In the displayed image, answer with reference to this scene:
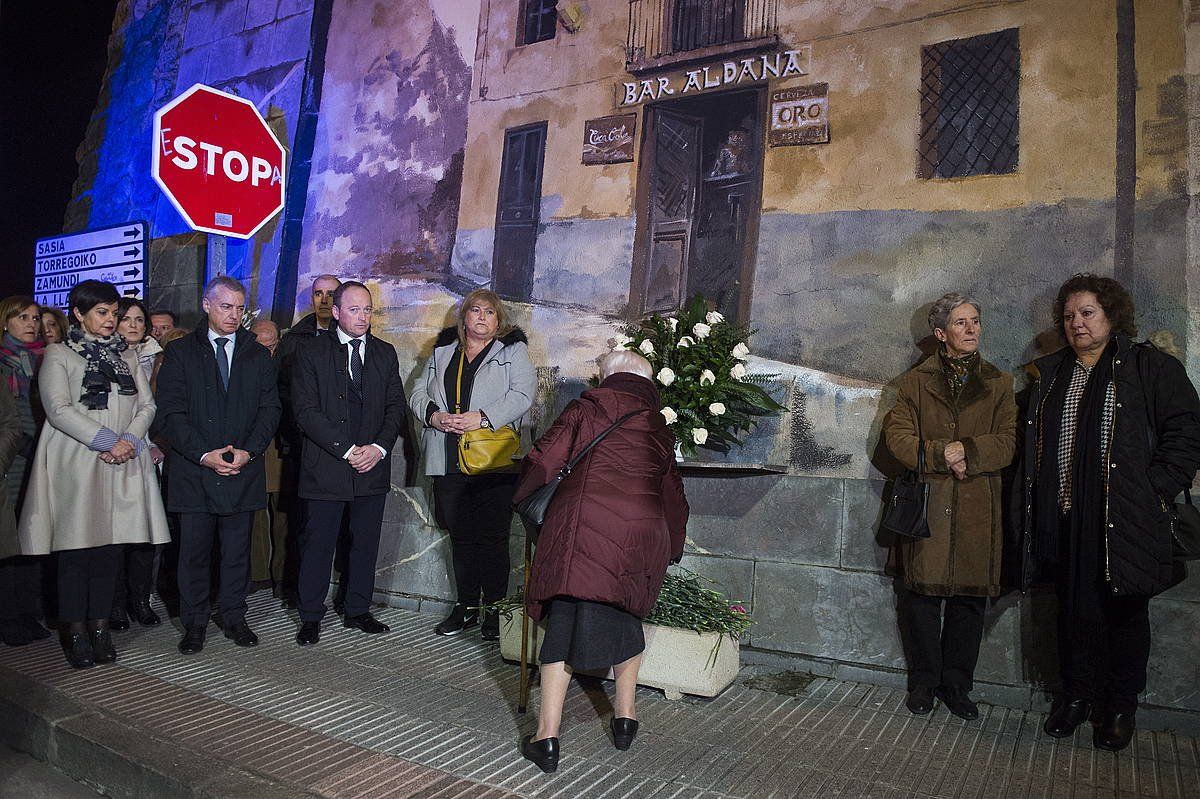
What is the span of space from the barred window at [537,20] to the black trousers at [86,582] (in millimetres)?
4160

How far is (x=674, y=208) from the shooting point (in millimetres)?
5242

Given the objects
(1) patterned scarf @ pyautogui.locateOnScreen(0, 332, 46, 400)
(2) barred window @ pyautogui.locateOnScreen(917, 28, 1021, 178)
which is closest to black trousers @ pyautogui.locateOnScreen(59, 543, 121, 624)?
(1) patterned scarf @ pyautogui.locateOnScreen(0, 332, 46, 400)

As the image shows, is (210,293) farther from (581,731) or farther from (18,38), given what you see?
(18,38)

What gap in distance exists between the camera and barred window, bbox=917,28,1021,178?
4.32 metres

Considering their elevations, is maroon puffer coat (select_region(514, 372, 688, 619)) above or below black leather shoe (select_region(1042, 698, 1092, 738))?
above

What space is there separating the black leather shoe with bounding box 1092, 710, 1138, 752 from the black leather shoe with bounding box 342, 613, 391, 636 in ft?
12.0

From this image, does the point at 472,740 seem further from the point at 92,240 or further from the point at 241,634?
the point at 92,240

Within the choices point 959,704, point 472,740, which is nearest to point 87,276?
point 472,740

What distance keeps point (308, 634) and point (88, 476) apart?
1396 millimetres

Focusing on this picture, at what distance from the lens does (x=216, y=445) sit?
4.62m

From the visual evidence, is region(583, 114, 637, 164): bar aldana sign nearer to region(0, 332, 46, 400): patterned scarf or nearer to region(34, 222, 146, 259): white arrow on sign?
region(0, 332, 46, 400): patterned scarf

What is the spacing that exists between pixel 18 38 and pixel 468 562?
8544mm

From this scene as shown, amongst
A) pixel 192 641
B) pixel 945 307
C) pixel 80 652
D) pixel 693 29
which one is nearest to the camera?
pixel 945 307

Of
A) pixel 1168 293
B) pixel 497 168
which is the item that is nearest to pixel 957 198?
pixel 1168 293
